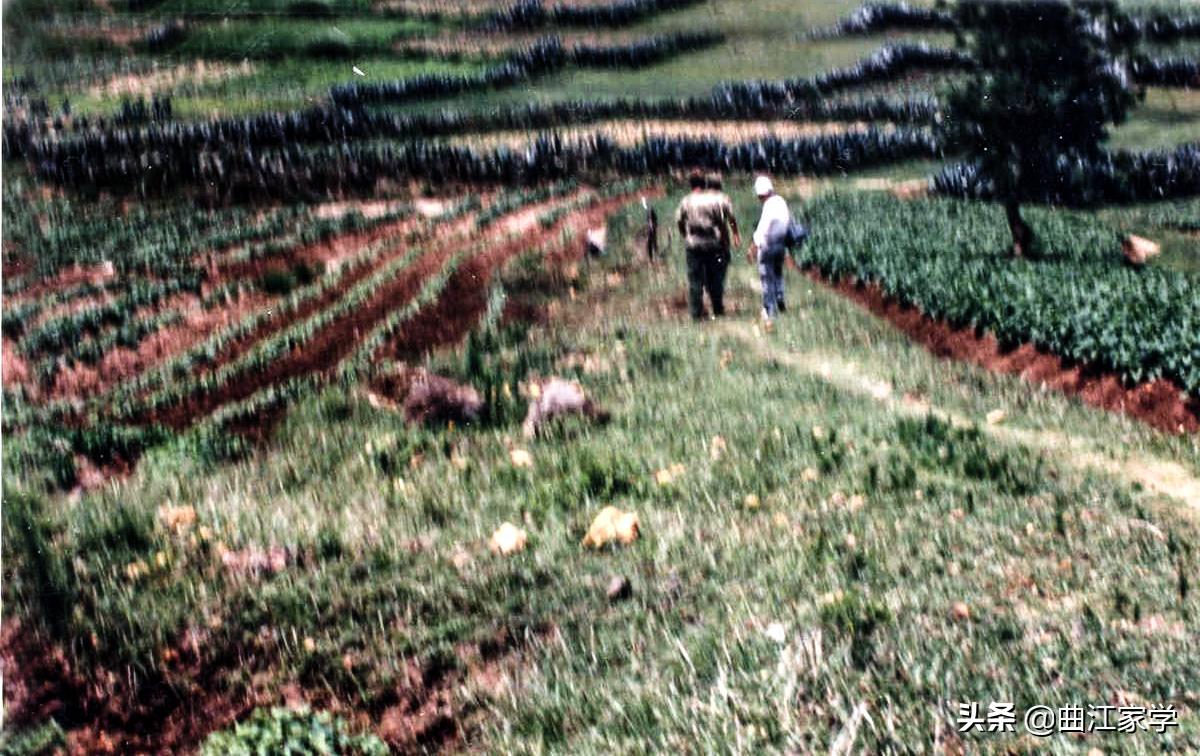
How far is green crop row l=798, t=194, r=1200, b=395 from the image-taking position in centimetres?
980

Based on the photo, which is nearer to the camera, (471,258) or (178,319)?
(471,258)

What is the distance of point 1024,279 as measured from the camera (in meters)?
11.9

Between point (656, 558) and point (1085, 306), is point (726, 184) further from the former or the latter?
point (656, 558)

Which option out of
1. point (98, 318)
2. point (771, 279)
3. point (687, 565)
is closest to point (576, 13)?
point (771, 279)

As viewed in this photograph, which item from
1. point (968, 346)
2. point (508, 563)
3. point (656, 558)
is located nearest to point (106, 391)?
point (508, 563)

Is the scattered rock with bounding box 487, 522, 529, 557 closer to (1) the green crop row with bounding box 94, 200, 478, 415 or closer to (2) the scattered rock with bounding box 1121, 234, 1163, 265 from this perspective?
(1) the green crop row with bounding box 94, 200, 478, 415

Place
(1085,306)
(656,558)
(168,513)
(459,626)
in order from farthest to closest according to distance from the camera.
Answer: (1085,306) < (168,513) < (656,558) < (459,626)

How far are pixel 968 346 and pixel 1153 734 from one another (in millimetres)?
8381

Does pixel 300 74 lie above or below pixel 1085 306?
above

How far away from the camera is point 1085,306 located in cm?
1074

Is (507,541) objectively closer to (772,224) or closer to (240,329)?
(240,329)

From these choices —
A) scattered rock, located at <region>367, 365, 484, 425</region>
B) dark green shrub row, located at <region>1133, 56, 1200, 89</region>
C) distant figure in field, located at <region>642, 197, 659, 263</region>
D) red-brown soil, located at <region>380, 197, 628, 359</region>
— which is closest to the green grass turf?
scattered rock, located at <region>367, 365, 484, 425</region>

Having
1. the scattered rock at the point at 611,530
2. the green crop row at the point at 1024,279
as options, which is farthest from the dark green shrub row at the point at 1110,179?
the scattered rock at the point at 611,530

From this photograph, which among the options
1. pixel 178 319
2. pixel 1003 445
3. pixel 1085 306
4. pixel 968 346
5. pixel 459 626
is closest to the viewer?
pixel 459 626
